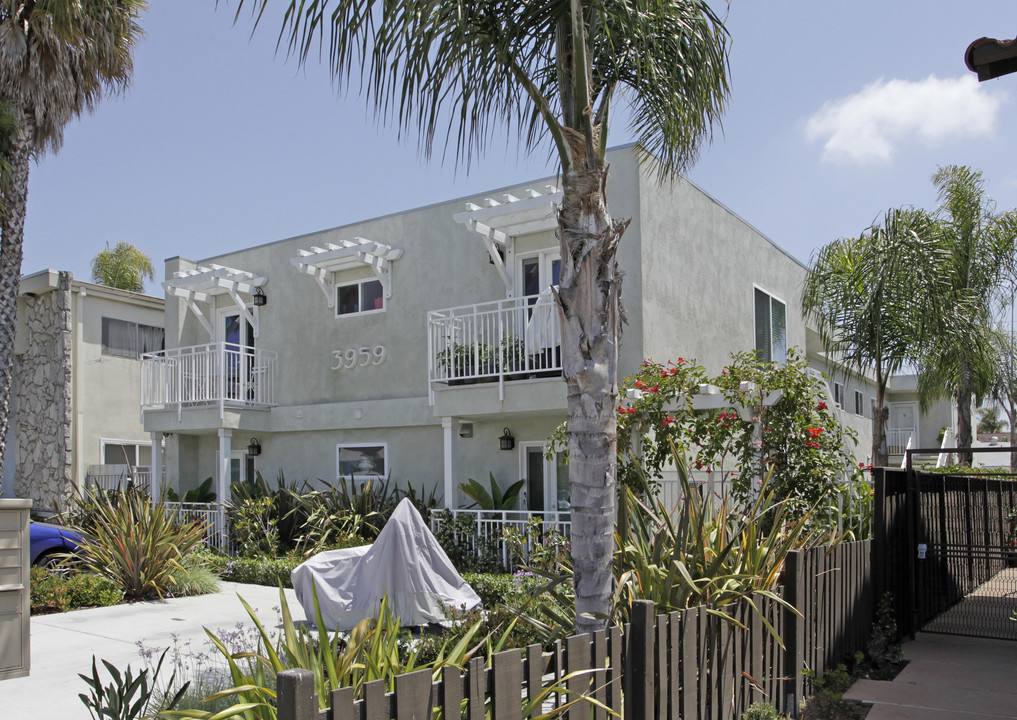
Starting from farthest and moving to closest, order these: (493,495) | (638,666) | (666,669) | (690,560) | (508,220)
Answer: (508,220), (493,495), (690,560), (666,669), (638,666)

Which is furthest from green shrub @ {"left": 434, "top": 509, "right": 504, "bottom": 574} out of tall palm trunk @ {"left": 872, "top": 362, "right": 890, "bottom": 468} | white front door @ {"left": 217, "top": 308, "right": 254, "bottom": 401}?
tall palm trunk @ {"left": 872, "top": 362, "right": 890, "bottom": 468}

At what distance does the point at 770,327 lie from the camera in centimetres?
1783

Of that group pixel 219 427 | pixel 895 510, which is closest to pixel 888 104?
pixel 895 510

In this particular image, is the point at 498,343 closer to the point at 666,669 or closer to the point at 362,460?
the point at 362,460

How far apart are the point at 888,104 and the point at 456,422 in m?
7.92

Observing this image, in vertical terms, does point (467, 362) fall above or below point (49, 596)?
above

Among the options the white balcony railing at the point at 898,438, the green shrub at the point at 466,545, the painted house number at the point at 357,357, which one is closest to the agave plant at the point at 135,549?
the green shrub at the point at 466,545

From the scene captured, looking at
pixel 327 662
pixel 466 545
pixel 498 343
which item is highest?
pixel 498 343

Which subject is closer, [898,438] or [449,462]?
[449,462]

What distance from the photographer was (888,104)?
36.4 feet

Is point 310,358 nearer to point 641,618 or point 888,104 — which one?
point 888,104

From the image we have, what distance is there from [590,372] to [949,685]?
14.2ft

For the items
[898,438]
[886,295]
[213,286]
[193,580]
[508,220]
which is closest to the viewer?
[193,580]

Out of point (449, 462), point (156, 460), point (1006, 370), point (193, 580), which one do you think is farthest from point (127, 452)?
point (1006, 370)
